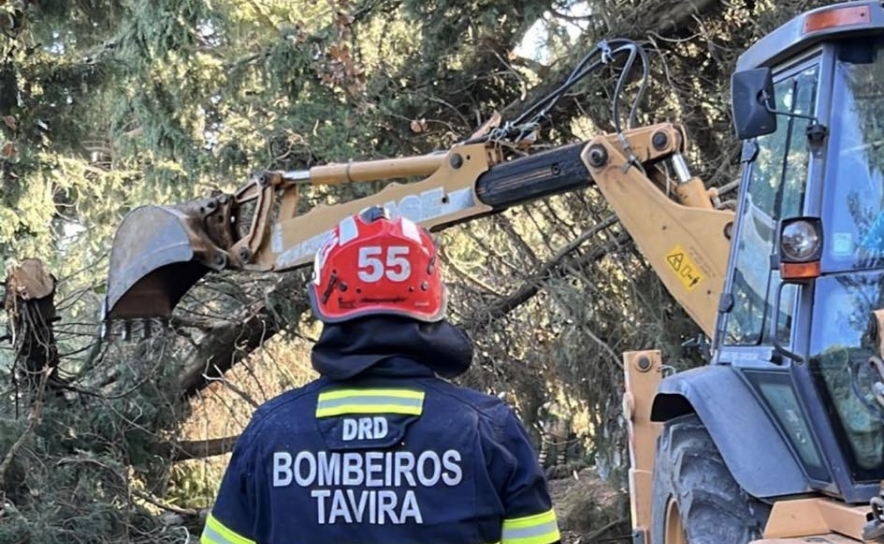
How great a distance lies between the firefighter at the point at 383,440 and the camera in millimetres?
2174

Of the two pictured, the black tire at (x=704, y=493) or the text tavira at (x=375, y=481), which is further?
the black tire at (x=704, y=493)

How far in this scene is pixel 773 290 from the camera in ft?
13.4

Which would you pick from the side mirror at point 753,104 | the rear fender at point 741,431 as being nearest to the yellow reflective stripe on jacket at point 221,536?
the rear fender at point 741,431

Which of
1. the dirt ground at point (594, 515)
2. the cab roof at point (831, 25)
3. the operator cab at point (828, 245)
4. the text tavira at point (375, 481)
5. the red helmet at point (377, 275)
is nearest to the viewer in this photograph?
the text tavira at point (375, 481)

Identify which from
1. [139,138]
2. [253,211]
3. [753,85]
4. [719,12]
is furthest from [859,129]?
[139,138]

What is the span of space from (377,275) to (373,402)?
0.26 metres

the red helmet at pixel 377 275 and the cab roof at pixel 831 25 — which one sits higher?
the cab roof at pixel 831 25

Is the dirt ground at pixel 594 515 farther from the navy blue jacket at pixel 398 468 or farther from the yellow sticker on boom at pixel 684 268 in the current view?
the navy blue jacket at pixel 398 468

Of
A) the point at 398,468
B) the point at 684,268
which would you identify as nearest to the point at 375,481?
the point at 398,468

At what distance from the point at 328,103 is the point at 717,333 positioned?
16.6 feet

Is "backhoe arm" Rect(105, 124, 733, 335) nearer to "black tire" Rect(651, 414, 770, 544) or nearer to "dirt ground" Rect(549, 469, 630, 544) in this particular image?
"black tire" Rect(651, 414, 770, 544)

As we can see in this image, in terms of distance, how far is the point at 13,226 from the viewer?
7.45 metres

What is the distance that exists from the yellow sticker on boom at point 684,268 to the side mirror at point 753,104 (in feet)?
5.02

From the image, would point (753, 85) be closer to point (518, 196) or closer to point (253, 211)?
point (518, 196)
